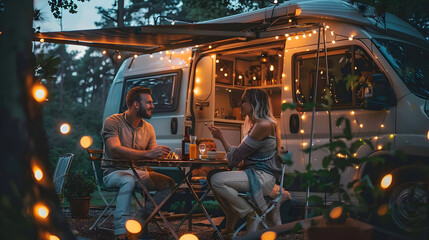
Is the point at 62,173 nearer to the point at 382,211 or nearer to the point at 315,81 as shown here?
the point at 315,81

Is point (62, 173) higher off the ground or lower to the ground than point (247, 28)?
lower

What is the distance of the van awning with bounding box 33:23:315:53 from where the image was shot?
6.10 meters

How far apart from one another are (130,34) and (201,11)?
496 inches

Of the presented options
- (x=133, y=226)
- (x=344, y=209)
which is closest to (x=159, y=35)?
(x=133, y=226)

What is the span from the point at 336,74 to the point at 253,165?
1.47 metres

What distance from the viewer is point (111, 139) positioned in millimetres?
5059

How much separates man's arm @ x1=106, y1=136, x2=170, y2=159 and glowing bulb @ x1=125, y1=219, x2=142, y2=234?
0.59m

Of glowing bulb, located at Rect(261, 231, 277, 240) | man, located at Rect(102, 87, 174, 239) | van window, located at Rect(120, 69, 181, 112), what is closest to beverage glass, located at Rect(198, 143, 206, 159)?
man, located at Rect(102, 87, 174, 239)

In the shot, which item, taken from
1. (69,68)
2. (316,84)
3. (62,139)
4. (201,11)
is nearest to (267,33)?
(316,84)

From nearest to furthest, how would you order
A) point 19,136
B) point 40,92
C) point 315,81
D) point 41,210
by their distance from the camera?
point 19,136 → point 41,210 → point 40,92 → point 315,81

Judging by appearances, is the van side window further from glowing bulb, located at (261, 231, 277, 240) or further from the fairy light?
the fairy light

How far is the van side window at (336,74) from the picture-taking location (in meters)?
5.59

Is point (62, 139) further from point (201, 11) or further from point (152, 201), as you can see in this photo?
point (152, 201)

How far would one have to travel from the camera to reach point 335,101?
5797 millimetres
